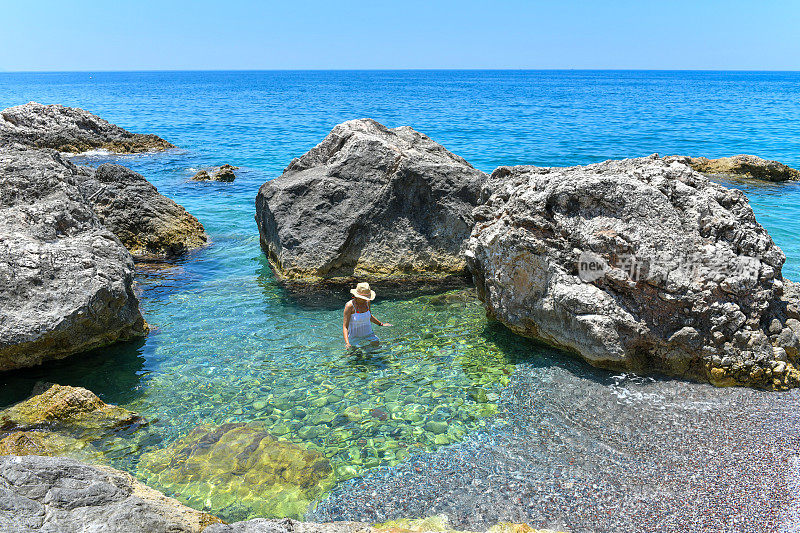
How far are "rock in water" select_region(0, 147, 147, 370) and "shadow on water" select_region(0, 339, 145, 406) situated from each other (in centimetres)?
23

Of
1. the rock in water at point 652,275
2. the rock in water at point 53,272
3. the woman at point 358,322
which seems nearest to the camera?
the rock in water at point 652,275

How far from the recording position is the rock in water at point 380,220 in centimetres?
1050

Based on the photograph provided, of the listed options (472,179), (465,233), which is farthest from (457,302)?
(472,179)

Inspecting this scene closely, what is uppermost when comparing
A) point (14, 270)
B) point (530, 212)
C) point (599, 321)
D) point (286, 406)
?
point (530, 212)

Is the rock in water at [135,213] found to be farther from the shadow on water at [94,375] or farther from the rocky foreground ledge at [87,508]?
the rocky foreground ledge at [87,508]

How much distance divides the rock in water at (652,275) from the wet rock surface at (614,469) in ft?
1.55

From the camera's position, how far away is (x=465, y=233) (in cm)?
1068

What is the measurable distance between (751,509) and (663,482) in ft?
2.31

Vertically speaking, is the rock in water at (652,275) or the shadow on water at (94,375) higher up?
the rock in water at (652,275)

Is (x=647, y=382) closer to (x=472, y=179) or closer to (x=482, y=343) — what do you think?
(x=482, y=343)

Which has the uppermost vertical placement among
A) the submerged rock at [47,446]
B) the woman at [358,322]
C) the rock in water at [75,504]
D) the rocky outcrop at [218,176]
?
the rocky outcrop at [218,176]

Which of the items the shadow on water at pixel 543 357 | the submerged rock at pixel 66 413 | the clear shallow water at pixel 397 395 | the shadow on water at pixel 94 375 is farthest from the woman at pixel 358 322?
the submerged rock at pixel 66 413

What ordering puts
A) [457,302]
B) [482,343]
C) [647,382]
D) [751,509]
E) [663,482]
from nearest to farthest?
[751,509] → [663,482] → [647,382] → [482,343] → [457,302]

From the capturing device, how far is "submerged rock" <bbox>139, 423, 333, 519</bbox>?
534 centimetres
